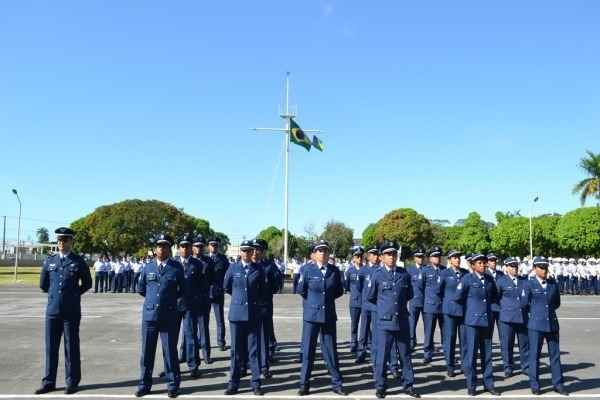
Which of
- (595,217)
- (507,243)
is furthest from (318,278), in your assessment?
(507,243)

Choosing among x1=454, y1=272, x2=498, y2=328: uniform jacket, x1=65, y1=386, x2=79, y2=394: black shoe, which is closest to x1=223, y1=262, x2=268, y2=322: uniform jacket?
x1=65, y1=386, x2=79, y2=394: black shoe

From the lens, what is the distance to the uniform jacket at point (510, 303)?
33.0ft

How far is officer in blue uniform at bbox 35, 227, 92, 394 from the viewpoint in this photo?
8172 mm

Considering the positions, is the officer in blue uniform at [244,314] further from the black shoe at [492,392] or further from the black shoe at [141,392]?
the black shoe at [492,392]

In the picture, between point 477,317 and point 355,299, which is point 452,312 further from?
point 355,299

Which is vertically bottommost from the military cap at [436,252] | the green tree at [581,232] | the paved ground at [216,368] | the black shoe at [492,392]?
the paved ground at [216,368]

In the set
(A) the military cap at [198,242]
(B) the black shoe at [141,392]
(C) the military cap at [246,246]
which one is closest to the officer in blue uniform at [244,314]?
(C) the military cap at [246,246]

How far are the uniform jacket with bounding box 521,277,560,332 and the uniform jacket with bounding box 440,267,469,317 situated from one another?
3.62ft

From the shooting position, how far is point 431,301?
36.9ft

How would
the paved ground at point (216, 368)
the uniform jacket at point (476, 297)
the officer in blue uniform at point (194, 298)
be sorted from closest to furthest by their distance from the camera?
1. the paved ground at point (216, 368)
2. the uniform jacket at point (476, 297)
3. the officer in blue uniform at point (194, 298)

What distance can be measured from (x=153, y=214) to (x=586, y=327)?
63393 millimetres

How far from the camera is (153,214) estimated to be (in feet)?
241

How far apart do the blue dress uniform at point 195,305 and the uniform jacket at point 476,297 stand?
4419mm

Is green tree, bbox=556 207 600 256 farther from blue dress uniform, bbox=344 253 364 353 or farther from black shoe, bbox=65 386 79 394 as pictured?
black shoe, bbox=65 386 79 394
